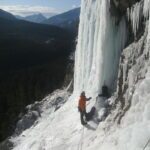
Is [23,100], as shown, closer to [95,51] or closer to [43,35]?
[95,51]

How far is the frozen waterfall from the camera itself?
17203 millimetres

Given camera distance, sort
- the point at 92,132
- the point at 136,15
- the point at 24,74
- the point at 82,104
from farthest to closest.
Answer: the point at 24,74 < the point at 82,104 < the point at 92,132 < the point at 136,15

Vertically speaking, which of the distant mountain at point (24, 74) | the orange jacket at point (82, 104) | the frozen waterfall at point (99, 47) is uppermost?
the frozen waterfall at point (99, 47)

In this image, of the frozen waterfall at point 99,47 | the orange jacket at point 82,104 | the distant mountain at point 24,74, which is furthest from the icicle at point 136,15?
the distant mountain at point 24,74

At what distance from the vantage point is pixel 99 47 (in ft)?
59.9

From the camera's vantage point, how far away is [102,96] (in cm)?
1719

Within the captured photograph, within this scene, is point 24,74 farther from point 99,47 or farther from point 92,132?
point 92,132

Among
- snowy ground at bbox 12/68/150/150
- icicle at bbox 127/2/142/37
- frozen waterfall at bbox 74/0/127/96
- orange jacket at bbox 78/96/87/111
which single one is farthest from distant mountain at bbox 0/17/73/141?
Answer: icicle at bbox 127/2/142/37

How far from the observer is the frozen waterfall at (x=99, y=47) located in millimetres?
17203

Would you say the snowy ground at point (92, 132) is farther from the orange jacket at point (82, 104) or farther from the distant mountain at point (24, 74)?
the distant mountain at point (24, 74)

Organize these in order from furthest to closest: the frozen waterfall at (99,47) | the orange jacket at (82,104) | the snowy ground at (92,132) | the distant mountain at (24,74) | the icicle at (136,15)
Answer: the distant mountain at (24,74), the frozen waterfall at (99,47), the orange jacket at (82,104), the icicle at (136,15), the snowy ground at (92,132)

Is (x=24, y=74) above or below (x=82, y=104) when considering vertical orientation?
below

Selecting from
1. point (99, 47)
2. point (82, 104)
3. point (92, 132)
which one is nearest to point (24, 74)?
point (99, 47)

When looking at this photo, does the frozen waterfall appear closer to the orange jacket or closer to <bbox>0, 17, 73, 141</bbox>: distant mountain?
→ the orange jacket
